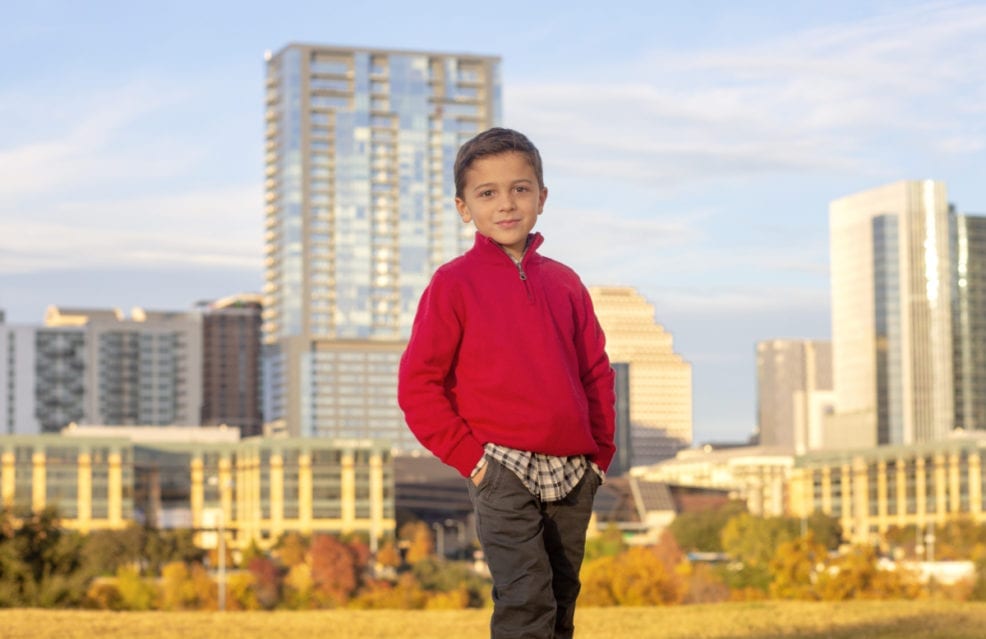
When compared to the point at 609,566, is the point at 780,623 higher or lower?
higher

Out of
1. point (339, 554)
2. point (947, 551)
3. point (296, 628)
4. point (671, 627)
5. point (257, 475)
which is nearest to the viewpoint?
point (671, 627)

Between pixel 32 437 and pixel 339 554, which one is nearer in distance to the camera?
pixel 339 554

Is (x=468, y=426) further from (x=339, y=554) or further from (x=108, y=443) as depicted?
(x=108, y=443)

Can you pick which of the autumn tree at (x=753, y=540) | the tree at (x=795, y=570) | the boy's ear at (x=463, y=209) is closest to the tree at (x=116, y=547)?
the autumn tree at (x=753, y=540)

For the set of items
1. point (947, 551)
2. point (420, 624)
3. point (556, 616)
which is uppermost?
point (556, 616)

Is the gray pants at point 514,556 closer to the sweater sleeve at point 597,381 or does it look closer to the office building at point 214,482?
the sweater sleeve at point 597,381

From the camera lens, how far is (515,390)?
26.2 ft

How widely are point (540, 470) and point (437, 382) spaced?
2.10ft

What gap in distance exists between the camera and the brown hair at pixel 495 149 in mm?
8297

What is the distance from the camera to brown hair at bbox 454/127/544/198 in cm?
830

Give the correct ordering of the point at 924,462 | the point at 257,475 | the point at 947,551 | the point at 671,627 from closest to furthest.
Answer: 1. the point at 671,627
2. the point at 947,551
3. the point at 257,475
4. the point at 924,462

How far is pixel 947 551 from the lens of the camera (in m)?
134

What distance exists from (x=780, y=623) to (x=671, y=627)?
1.00m

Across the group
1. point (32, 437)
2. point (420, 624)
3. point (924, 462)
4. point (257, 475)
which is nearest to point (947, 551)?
point (924, 462)
